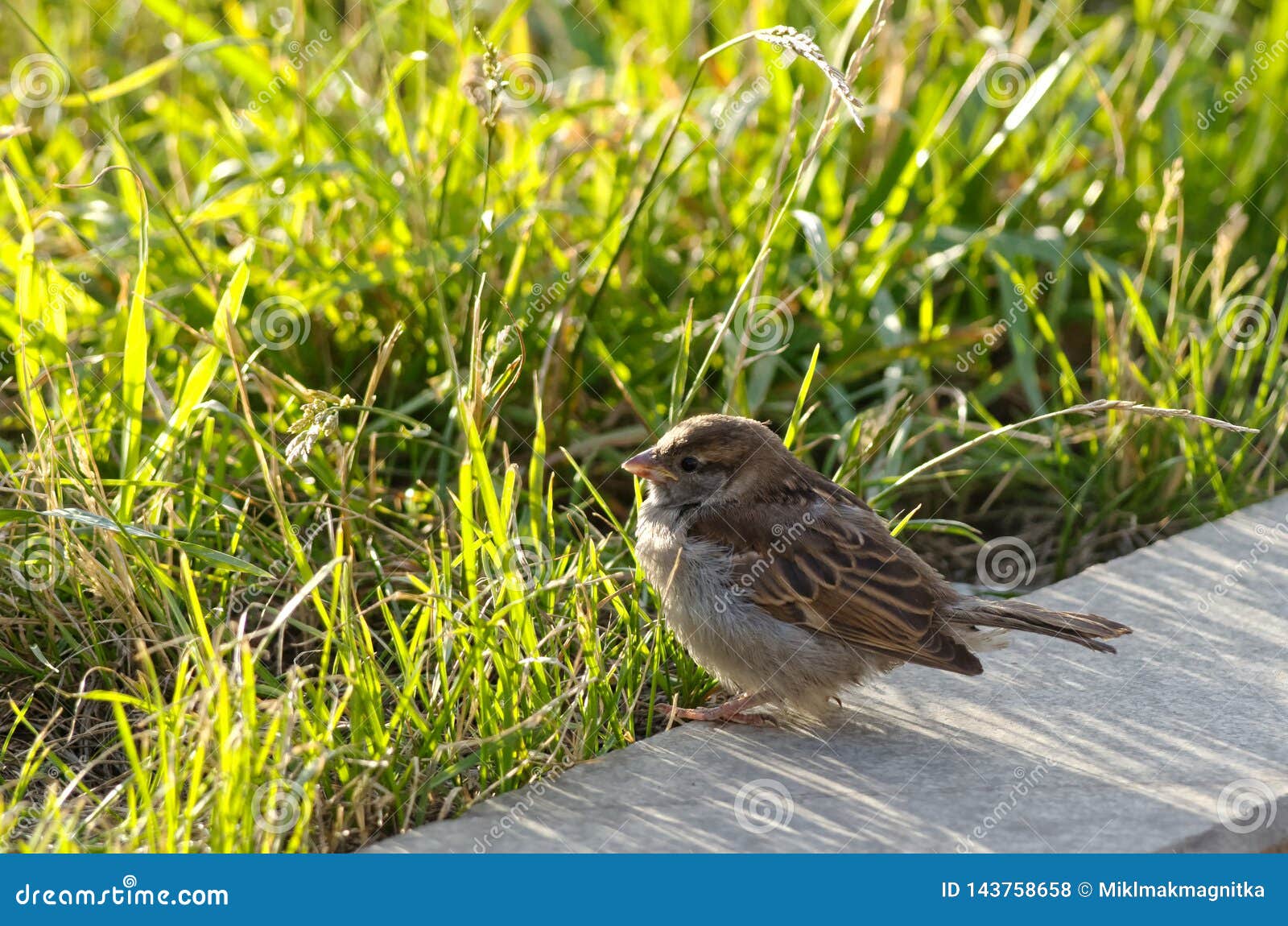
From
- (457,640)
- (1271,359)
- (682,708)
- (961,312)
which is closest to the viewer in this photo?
(457,640)

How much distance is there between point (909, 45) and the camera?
6.07 meters

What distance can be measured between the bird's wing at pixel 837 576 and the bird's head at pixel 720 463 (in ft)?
0.18

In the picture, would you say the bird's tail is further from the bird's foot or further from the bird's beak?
the bird's beak

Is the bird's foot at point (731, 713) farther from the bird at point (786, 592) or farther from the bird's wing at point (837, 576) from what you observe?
the bird's wing at point (837, 576)

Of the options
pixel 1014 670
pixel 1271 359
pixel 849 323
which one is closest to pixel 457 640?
pixel 1014 670

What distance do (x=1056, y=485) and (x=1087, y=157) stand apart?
1.70 metres

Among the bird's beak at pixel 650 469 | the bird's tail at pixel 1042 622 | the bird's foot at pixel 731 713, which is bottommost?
the bird's foot at pixel 731 713

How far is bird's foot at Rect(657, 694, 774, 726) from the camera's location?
11.2 ft

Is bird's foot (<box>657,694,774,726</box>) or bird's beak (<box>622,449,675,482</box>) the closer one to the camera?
bird's foot (<box>657,694,774,726</box>)

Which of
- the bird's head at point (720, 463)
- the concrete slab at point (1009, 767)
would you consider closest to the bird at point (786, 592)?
the bird's head at point (720, 463)

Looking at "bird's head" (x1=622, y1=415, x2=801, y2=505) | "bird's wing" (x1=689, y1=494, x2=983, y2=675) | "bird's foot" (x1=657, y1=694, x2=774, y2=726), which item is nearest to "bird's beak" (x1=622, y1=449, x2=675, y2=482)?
"bird's head" (x1=622, y1=415, x2=801, y2=505)

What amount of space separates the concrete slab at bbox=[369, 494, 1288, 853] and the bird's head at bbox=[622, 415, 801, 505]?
0.57 meters

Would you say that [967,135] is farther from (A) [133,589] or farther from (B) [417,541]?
(A) [133,589]

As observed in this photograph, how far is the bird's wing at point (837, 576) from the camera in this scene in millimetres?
3344
